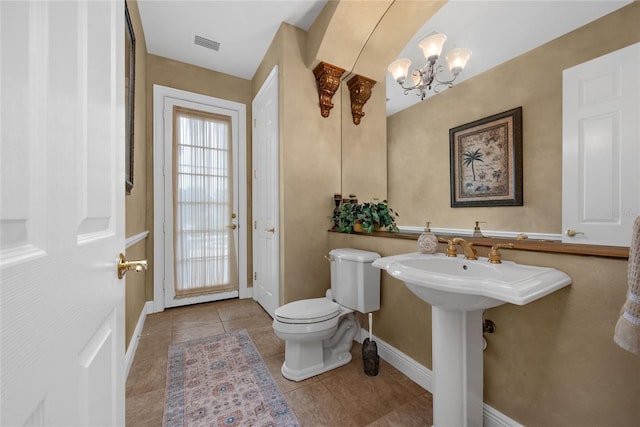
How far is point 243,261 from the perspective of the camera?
3.14 metres

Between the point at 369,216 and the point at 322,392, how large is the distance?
3.79 ft

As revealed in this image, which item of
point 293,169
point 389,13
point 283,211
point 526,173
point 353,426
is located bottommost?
point 353,426

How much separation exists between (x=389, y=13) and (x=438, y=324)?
218 cm

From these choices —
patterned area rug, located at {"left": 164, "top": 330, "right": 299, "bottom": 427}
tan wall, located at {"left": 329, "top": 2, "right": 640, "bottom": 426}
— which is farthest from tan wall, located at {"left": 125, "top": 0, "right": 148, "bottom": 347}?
tan wall, located at {"left": 329, "top": 2, "right": 640, "bottom": 426}

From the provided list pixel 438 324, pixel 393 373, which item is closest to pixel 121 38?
pixel 438 324

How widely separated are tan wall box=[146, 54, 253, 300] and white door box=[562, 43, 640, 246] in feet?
9.21

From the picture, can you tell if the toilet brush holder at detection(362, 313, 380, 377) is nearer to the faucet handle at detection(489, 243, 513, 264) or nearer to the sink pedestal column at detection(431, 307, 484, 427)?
the sink pedestal column at detection(431, 307, 484, 427)

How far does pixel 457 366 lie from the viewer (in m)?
1.12

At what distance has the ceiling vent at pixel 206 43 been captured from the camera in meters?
2.50

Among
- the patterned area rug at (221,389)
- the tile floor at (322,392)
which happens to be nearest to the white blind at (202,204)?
the tile floor at (322,392)

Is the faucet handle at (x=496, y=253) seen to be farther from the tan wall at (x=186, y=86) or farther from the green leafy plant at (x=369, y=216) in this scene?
the tan wall at (x=186, y=86)

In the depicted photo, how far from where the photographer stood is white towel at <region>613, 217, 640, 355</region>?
0.62 meters

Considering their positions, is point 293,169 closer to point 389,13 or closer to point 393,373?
point 389,13

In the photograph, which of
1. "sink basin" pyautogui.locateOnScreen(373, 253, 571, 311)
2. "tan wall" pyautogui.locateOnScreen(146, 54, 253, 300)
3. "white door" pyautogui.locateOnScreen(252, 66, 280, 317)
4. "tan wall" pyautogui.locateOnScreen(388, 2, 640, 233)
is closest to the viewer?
"sink basin" pyautogui.locateOnScreen(373, 253, 571, 311)
